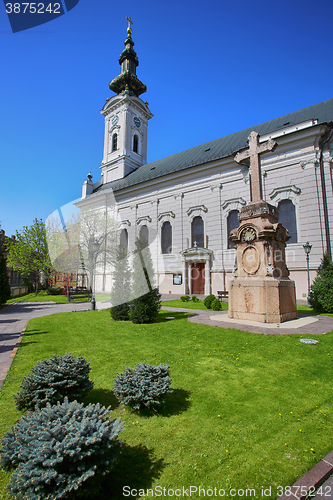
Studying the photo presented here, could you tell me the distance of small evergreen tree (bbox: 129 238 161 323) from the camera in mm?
11375

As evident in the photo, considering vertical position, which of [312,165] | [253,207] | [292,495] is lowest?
[292,495]

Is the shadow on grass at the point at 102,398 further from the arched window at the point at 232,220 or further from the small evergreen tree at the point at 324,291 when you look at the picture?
the arched window at the point at 232,220

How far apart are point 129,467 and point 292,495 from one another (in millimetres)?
1602

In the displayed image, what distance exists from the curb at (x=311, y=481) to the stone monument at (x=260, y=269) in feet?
24.7

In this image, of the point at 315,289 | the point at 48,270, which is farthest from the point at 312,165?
the point at 48,270

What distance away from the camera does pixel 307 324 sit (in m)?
9.70

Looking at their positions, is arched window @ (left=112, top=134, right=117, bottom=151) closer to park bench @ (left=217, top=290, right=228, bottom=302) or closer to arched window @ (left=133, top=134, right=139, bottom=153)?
arched window @ (left=133, top=134, right=139, bottom=153)

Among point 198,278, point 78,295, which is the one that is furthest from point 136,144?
point 78,295

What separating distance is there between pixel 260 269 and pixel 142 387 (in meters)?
8.00

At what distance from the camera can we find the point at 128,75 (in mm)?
42812

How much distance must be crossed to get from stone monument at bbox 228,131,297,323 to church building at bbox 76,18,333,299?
35.8 feet

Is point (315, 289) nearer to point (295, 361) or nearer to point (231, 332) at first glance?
point (231, 332)

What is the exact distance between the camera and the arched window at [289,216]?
67.9 ft

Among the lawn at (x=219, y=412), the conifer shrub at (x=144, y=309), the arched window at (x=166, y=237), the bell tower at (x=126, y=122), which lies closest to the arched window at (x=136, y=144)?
the bell tower at (x=126, y=122)
